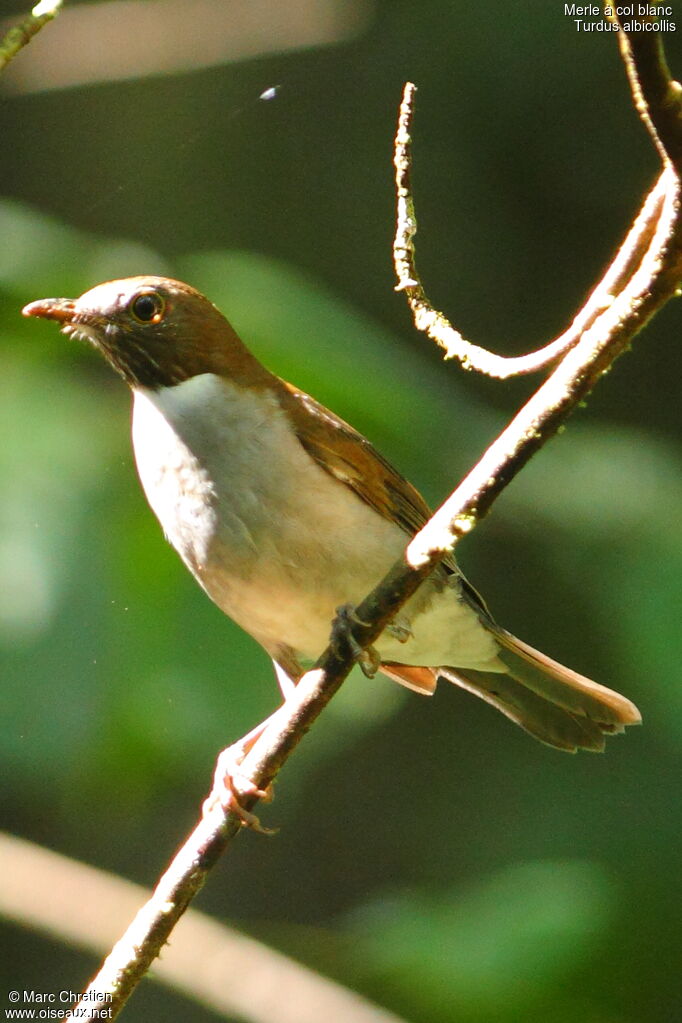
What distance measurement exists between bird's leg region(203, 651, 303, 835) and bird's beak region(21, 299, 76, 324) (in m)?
1.19

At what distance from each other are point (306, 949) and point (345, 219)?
4.02 meters

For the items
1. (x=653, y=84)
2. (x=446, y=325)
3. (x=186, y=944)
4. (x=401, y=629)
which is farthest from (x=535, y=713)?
(x=653, y=84)

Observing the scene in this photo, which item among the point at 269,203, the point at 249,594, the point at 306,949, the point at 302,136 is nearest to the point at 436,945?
the point at 306,949

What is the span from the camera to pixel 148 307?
3945 mm

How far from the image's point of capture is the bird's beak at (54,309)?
376 centimetres

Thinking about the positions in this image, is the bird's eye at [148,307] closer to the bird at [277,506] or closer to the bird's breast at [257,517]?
the bird at [277,506]

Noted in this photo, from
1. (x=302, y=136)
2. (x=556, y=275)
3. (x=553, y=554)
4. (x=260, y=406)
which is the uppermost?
(x=302, y=136)

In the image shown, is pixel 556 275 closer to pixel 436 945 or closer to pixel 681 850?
pixel 681 850

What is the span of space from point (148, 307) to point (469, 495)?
6.45ft

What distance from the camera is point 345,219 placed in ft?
23.9

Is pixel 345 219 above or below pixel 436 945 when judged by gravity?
above

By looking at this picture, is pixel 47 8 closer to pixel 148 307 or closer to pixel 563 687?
pixel 148 307

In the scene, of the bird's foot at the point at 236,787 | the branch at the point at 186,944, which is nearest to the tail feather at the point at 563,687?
the bird's foot at the point at 236,787

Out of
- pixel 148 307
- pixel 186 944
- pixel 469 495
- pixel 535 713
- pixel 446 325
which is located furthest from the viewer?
pixel 186 944
